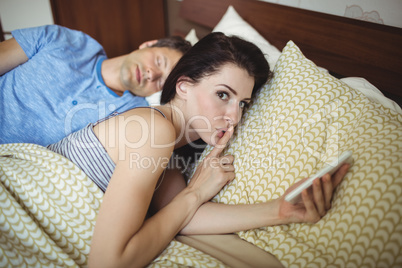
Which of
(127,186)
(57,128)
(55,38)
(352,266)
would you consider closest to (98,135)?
(127,186)

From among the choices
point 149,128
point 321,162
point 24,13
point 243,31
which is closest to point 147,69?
point 243,31

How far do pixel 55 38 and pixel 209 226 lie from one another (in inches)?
62.8

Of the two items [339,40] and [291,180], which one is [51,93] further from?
[339,40]

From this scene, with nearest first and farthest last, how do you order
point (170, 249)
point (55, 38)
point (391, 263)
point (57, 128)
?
point (391, 263), point (170, 249), point (57, 128), point (55, 38)

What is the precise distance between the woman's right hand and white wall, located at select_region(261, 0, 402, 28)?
3.11 feet

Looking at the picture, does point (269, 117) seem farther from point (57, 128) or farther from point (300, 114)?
point (57, 128)

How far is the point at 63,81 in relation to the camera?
1711mm

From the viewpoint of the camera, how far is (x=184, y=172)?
1392 mm

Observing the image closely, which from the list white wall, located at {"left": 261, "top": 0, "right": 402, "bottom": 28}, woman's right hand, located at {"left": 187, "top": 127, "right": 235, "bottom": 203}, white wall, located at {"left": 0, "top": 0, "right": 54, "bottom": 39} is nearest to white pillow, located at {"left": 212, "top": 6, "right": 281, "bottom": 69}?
white wall, located at {"left": 261, "top": 0, "right": 402, "bottom": 28}

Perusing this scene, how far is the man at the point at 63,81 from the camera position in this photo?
63.4 inches

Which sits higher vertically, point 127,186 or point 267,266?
point 127,186

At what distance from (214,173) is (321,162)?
1.35 feet

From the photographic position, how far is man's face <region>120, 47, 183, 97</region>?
5.92 feet

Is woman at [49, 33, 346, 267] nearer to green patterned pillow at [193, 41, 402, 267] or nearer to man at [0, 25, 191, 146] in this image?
green patterned pillow at [193, 41, 402, 267]
